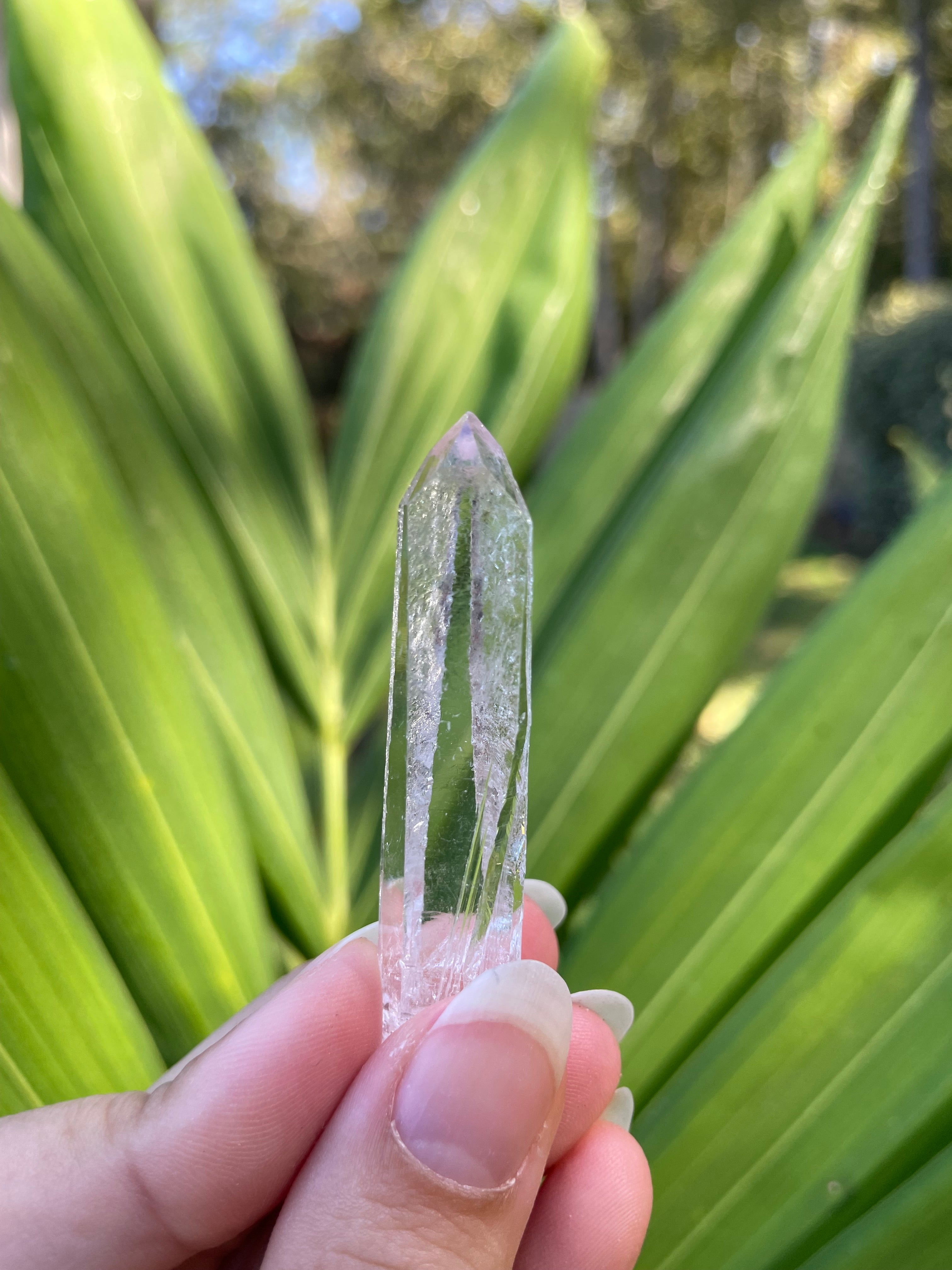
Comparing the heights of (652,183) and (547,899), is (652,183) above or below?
below

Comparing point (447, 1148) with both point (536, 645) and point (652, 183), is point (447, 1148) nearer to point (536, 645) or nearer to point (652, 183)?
point (536, 645)

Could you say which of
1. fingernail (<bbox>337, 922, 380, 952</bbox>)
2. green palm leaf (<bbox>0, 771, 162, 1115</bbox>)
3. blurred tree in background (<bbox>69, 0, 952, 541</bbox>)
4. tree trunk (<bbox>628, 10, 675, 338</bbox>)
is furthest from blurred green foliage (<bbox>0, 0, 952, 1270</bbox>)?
tree trunk (<bbox>628, 10, 675, 338</bbox>)

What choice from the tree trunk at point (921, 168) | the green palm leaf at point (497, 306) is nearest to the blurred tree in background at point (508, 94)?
the tree trunk at point (921, 168)

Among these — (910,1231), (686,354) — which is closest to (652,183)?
(686,354)

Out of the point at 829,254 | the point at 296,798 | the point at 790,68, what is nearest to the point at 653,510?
the point at 829,254

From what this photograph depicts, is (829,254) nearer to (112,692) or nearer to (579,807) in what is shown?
(579,807)

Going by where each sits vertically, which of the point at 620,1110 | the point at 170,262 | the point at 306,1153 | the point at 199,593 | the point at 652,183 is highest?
the point at 170,262

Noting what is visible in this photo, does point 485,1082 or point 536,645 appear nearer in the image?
point 485,1082

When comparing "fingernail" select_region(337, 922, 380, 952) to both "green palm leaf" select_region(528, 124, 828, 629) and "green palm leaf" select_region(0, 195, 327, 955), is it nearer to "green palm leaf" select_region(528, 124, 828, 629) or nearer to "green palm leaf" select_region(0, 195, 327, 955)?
"green palm leaf" select_region(0, 195, 327, 955)
